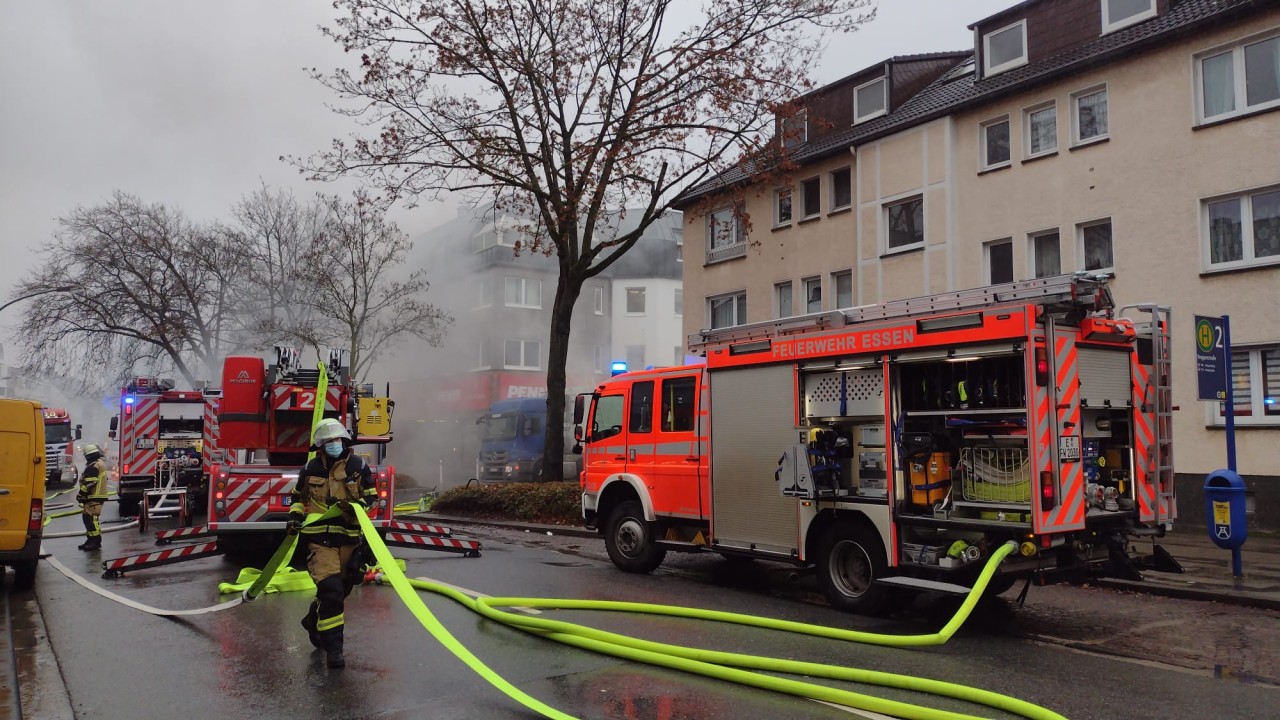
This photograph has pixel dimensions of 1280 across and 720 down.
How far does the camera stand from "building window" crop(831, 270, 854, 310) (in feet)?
69.5

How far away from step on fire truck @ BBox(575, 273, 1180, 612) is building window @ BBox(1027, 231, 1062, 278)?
9.65 m

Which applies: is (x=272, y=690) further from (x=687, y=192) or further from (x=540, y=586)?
(x=687, y=192)

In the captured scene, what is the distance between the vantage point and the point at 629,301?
4644 cm

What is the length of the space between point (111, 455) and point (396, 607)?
28.1 m

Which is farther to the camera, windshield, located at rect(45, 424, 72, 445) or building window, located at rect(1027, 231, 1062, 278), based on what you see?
windshield, located at rect(45, 424, 72, 445)

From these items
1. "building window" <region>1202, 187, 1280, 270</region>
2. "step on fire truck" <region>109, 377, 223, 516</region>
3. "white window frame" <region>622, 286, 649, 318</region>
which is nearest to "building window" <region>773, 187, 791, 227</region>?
"building window" <region>1202, 187, 1280, 270</region>

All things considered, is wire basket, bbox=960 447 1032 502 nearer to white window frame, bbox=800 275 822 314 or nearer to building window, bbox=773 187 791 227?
white window frame, bbox=800 275 822 314

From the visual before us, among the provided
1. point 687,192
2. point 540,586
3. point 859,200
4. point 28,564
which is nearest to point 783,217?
point 859,200

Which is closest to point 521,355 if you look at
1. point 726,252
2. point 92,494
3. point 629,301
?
point 629,301

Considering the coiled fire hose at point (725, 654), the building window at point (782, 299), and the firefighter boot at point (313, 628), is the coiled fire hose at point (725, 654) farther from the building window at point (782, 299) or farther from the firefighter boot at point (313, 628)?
the building window at point (782, 299)

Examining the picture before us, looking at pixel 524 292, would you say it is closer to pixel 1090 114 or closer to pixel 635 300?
pixel 635 300

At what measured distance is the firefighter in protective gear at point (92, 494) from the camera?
12.9 metres

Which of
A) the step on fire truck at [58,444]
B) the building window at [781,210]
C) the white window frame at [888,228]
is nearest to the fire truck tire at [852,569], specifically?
the white window frame at [888,228]

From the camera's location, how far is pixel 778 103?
1642cm
